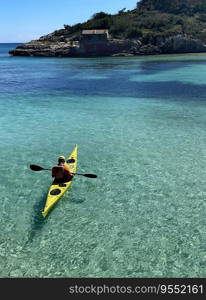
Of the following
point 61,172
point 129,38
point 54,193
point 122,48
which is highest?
point 129,38

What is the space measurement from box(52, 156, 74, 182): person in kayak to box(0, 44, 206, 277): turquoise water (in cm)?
79

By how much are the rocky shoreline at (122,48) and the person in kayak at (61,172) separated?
97.1m

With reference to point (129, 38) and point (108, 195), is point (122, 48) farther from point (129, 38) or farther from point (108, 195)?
point (108, 195)

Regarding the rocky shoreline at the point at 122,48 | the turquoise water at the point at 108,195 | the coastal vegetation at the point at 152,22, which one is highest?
the coastal vegetation at the point at 152,22

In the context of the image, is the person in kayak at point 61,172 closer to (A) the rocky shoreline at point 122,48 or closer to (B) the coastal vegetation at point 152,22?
(A) the rocky shoreline at point 122,48

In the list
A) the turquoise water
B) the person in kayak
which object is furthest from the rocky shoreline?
the person in kayak

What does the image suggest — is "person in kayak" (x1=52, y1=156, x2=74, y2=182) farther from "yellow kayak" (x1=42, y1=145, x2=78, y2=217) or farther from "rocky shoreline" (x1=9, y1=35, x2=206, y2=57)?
"rocky shoreline" (x1=9, y1=35, x2=206, y2=57)

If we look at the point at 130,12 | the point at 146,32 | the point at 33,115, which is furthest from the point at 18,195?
the point at 130,12

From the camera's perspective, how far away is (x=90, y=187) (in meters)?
Result: 13.4

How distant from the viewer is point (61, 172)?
40.6ft

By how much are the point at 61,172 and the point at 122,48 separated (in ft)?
331

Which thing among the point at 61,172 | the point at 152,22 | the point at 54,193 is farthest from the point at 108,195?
the point at 152,22

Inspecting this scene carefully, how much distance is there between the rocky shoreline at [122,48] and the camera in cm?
10275

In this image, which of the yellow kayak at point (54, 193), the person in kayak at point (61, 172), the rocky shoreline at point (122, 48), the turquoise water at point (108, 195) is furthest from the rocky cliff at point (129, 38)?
the yellow kayak at point (54, 193)
